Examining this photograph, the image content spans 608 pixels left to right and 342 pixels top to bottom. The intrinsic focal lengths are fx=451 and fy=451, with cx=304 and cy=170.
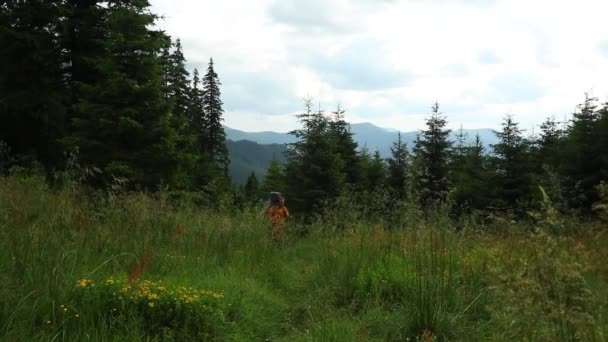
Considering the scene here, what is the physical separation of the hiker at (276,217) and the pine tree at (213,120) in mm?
32087

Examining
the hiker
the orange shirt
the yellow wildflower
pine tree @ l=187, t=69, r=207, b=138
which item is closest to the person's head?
the hiker


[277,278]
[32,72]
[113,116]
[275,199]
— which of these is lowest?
[277,278]

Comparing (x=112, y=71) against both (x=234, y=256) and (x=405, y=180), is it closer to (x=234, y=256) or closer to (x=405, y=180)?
(x=234, y=256)

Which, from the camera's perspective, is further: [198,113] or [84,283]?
[198,113]

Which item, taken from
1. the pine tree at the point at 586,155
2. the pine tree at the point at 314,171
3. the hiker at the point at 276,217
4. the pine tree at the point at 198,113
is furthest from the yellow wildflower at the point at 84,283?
the pine tree at the point at 198,113

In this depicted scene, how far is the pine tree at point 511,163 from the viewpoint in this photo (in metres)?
23.1

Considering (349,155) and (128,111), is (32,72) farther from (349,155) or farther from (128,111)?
(349,155)

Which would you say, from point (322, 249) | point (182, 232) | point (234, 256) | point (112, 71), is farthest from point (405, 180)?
point (112, 71)

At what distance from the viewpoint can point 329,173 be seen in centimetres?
2116

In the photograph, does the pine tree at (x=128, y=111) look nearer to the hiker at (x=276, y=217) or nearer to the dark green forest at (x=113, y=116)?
the dark green forest at (x=113, y=116)

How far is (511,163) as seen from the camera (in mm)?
23406

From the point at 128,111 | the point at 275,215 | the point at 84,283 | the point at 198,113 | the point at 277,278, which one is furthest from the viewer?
the point at 198,113

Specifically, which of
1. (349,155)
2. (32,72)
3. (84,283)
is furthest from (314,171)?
(84,283)

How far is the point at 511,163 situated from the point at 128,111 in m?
18.9
